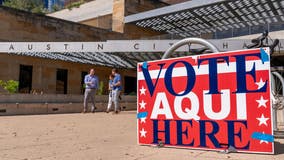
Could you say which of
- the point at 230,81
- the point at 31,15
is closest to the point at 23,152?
the point at 230,81

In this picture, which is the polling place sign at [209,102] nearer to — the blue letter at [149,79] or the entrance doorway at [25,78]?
the blue letter at [149,79]

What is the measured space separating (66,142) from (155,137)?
4.84 ft

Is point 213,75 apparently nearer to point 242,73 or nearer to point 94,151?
point 242,73

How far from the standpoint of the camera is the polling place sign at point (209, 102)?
395cm

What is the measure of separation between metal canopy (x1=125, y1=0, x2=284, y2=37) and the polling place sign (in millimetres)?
21174

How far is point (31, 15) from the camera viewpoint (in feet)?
72.1

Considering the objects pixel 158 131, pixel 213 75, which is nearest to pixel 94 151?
pixel 158 131

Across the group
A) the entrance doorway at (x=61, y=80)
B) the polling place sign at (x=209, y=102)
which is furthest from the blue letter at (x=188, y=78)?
the entrance doorway at (x=61, y=80)

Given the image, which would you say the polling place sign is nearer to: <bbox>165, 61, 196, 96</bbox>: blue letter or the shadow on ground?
<bbox>165, 61, 196, 96</bbox>: blue letter

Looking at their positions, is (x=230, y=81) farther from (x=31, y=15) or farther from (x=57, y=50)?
(x=31, y=15)

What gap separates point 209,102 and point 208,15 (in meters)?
28.2

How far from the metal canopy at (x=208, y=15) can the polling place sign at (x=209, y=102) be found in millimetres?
21174

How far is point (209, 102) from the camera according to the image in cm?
425

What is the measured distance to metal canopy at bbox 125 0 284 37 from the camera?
2712 centimetres
